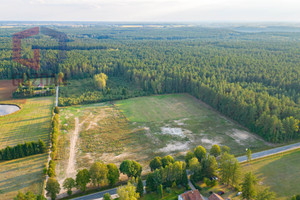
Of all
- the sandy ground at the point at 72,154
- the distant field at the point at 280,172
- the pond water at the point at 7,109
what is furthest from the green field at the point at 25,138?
the distant field at the point at 280,172

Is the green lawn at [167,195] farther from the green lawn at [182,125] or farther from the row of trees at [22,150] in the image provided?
the row of trees at [22,150]

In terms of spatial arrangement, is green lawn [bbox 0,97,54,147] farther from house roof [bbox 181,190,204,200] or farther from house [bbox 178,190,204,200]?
house roof [bbox 181,190,204,200]

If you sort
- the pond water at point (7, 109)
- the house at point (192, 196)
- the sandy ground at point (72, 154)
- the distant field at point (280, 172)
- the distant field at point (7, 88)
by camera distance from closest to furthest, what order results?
1. the house at point (192, 196)
2. the distant field at point (280, 172)
3. the sandy ground at point (72, 154)
4. the pond water at point (7, 109)
5. the distant field at point (7, 88)

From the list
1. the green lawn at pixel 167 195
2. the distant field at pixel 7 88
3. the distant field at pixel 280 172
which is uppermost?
the distant field at pixel 7 88

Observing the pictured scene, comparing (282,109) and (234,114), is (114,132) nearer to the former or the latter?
(234,114)

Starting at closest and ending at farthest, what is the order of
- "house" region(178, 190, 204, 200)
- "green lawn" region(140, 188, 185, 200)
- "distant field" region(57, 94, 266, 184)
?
"house" region(178, 190, 204, 200) → "green lawn" region(140, 188, 185, 200) → "distant field" region(57, 94, 266, 184)

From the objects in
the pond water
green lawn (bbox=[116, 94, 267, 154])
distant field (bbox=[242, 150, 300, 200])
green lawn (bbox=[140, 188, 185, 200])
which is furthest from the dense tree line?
green lawn (bbox=[140, 188, 185, 200])

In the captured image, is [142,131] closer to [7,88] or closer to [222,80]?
[222,80]
